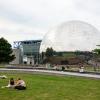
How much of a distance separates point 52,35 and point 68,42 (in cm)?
1180

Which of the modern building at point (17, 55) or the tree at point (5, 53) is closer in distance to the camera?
the tree at point (5, 53)

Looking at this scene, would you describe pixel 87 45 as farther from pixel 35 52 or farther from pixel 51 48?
pixel 35 52

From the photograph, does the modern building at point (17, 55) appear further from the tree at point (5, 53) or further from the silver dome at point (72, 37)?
the tree at point (5, 53)

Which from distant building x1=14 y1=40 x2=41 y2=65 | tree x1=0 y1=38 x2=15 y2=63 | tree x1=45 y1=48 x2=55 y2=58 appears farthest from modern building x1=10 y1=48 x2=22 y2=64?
tree x1=0 y1=38 x2=15 y2=63

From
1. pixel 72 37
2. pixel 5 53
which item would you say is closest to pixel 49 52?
pixel 72 37

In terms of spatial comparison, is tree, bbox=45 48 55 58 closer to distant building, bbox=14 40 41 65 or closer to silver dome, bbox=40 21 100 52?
silver dome, bbox=40 21 100 52

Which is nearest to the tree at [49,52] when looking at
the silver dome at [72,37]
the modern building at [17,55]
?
the silver dome at [72,37]

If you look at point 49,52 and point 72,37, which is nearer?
point 49,52

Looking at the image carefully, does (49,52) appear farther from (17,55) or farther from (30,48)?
(30,48)

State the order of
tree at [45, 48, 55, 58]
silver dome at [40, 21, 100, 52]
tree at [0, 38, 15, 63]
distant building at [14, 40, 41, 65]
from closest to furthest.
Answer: tree at [0, 38, 15, 63] → tree at [45, 48, 55, 58] → silver dome at [40, 21, 100, 52] → distant building at [14, 40, 41, 65]

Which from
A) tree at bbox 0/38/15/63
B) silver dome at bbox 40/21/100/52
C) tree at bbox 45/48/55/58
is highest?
silver dome at bbox 40/21/100/52

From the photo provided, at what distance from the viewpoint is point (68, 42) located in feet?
536

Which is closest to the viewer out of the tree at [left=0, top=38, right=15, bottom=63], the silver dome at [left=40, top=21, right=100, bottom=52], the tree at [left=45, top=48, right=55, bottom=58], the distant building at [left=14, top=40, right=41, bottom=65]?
the tree at [left=0, top=38, right=15, bottom=63]

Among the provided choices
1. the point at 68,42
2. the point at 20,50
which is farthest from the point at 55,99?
the point at 20,50
